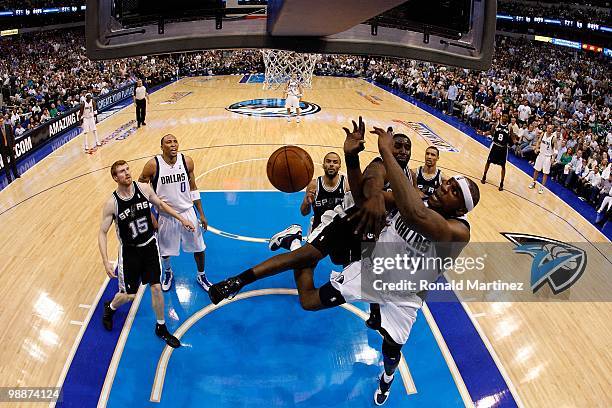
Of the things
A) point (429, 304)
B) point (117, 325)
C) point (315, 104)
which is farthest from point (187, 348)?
point (315, 104)

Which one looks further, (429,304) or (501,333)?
(429,304)

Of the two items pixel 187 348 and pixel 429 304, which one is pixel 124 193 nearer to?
pixel 187 348

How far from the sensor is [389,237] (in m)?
3.66

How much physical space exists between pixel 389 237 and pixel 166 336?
8.56 ft

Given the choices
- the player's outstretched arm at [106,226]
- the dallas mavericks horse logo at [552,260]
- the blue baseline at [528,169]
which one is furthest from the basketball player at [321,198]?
the blue baseline at [528,169]

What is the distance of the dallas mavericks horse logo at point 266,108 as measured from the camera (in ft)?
55.1

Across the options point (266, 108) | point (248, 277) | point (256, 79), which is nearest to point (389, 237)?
point (248, 277)

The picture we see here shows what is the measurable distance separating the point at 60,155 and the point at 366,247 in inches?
397

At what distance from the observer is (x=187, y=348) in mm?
4828

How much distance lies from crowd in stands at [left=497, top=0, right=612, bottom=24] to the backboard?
80.9ft

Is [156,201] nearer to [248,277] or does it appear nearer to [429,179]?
[248,277]

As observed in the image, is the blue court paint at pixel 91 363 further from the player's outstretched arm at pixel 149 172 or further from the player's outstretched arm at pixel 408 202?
the player's outstretched arm at pixel 408 202

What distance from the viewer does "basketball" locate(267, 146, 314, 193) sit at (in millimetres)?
5652

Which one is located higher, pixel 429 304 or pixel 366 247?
pixel 366 247
